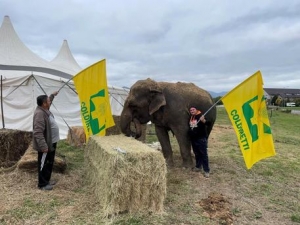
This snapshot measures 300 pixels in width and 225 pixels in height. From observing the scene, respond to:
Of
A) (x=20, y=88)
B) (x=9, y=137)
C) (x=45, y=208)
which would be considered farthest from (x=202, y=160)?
(x=20, y=88)

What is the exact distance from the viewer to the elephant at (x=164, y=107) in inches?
299

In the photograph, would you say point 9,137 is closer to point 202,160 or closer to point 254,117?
point 202,160

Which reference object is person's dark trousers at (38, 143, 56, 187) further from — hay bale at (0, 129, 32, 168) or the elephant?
the elephant

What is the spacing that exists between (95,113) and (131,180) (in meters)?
3.57

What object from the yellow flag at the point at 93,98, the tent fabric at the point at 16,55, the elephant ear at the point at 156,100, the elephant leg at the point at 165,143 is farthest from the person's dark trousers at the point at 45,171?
the tent fabric at the point at 16,55

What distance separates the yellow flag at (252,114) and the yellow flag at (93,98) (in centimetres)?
295

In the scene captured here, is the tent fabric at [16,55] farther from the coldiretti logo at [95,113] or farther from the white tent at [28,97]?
the coldiretti logo at [95,113]

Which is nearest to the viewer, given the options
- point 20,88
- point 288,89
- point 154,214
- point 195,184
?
point 154,214

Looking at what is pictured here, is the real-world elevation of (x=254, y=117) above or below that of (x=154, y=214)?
above

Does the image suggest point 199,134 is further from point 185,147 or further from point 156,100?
point 156,100

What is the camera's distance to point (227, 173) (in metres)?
7.62

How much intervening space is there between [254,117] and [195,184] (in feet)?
6.04

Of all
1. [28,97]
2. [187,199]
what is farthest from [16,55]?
[187,199]

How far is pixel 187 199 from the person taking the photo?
5.66 meters
